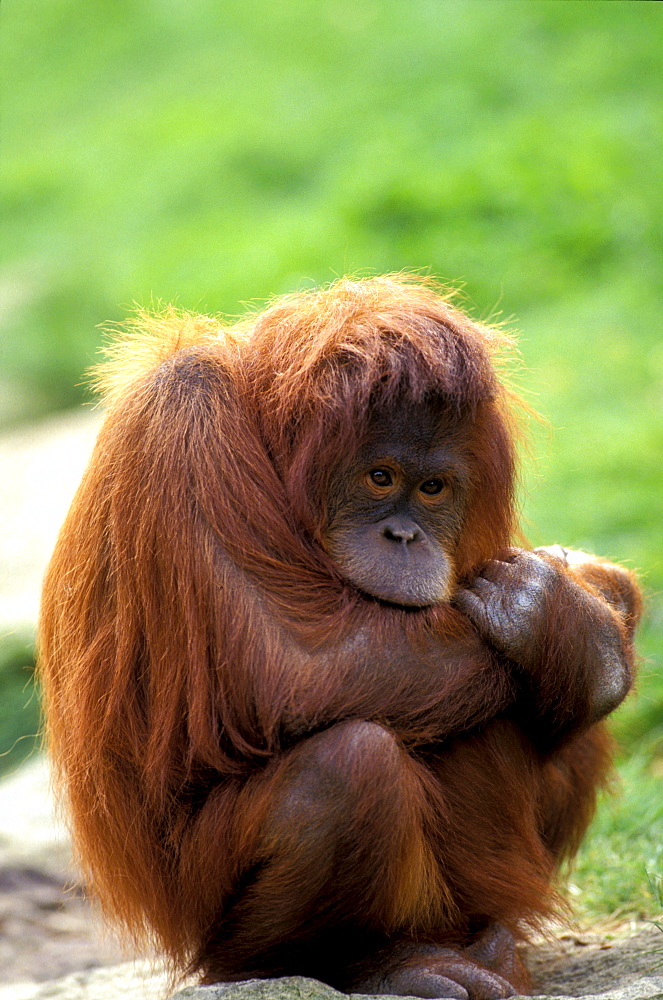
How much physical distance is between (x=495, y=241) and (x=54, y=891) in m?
6.83

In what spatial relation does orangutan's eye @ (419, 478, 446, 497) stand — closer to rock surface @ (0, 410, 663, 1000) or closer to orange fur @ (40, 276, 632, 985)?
orange fur @ (40, 276, 632, 985)

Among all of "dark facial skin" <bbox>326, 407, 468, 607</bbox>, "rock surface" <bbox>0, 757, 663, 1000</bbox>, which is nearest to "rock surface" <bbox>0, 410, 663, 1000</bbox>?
"rock surface" <bbox>0, 757, 663, 1000</bbox>

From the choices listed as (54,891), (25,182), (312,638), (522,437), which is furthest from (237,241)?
(312,638)

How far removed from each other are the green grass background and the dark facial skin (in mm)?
3395

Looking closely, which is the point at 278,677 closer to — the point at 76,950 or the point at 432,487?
the point at 432,487

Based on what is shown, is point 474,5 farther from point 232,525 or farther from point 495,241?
point 232,525

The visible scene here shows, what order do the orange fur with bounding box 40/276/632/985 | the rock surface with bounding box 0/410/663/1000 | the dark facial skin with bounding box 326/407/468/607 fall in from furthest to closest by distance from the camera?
the rock surface with bounding box 0/410/663/1000 → the dark facial skin with bounding box 326/407/468/607 → the orange fur with bounding box 40/276/632/985

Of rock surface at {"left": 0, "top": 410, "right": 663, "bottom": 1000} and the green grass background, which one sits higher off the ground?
the green grass background

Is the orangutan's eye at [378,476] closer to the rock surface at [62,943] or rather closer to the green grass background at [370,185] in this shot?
the rock surface at [62,943]

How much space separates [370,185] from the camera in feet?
36.6

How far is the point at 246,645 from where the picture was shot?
314 cm

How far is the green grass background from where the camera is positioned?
9.02m

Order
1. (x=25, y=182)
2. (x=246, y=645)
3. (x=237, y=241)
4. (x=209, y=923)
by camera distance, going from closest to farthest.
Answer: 1. (x=246, y=645)
2. (x=209, y=923)
3. (x=237, y=241)
4. (x=25, y=182)

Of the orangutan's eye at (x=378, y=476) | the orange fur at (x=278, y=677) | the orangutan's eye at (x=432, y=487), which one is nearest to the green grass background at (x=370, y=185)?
the orange fur at (x=278, y=677)
